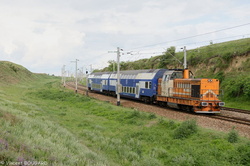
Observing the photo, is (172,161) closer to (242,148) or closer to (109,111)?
(242,148)

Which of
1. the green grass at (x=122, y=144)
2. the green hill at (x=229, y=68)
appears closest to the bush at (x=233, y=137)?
the green grass at (x=122, y=144)

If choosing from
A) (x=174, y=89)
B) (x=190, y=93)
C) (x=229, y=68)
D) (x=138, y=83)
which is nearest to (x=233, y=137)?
(x=190, y=93)

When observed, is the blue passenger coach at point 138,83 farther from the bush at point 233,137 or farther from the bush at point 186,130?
the bush at point 233,137

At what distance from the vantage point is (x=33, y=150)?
23.7 ft

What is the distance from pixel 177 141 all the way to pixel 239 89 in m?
20.1

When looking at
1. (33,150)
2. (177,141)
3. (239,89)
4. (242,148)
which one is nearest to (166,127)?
(177,141)

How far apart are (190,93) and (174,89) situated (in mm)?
2470

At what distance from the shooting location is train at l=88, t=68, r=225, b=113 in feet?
69.1

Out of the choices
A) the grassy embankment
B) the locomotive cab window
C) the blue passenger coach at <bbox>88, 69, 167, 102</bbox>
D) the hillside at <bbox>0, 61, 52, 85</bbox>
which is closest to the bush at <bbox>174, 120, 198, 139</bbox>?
the grassy embankment

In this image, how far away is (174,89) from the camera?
2427cm

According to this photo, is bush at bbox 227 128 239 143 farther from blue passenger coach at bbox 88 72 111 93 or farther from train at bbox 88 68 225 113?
blue passenger coach at bbox 88 72 111 93

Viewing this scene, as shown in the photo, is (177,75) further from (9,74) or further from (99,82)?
(9,74)

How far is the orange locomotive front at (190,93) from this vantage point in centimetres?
2097

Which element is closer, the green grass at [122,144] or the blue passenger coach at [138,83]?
the green grass at [122,144]
